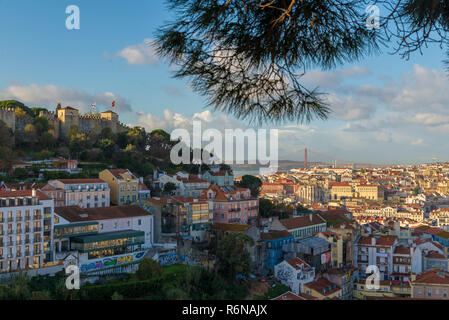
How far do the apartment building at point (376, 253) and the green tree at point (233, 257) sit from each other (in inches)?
222

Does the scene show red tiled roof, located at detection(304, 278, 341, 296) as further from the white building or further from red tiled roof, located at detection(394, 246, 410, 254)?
red tiled roof, located at detection(394, 246, 410, 254)

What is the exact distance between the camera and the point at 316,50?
2.54 m

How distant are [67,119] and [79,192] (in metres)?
12.9

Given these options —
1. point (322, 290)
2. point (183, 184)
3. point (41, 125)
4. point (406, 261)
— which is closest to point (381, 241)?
point (406, 261)

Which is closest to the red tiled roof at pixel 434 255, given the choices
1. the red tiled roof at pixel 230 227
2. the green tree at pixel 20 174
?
the red tiled roof at pixel 230 227

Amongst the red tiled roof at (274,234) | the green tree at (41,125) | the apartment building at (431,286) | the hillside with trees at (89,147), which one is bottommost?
the apartment building at (431,286)

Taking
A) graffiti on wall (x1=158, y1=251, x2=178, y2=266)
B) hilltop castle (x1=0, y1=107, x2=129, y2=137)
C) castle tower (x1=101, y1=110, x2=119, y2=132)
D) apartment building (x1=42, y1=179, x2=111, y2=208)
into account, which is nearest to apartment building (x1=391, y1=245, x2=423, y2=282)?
graffiti on wall (x1=158, y1=251, x2=178, y2=266)

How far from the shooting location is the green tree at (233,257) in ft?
43.1

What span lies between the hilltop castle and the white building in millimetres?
17639

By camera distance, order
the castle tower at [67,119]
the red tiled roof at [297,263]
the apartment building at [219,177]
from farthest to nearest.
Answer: the castle tower at [67,119] → the apartment building at [219,177] → the red tiled roof at [297,263]

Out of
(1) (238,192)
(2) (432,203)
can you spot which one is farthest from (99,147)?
(2) (432,203)

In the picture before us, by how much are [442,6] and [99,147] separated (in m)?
23.6

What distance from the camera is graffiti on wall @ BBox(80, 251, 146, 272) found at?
39.2 ft

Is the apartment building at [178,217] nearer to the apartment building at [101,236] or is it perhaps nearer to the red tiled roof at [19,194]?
the apartment building at [101,236]
